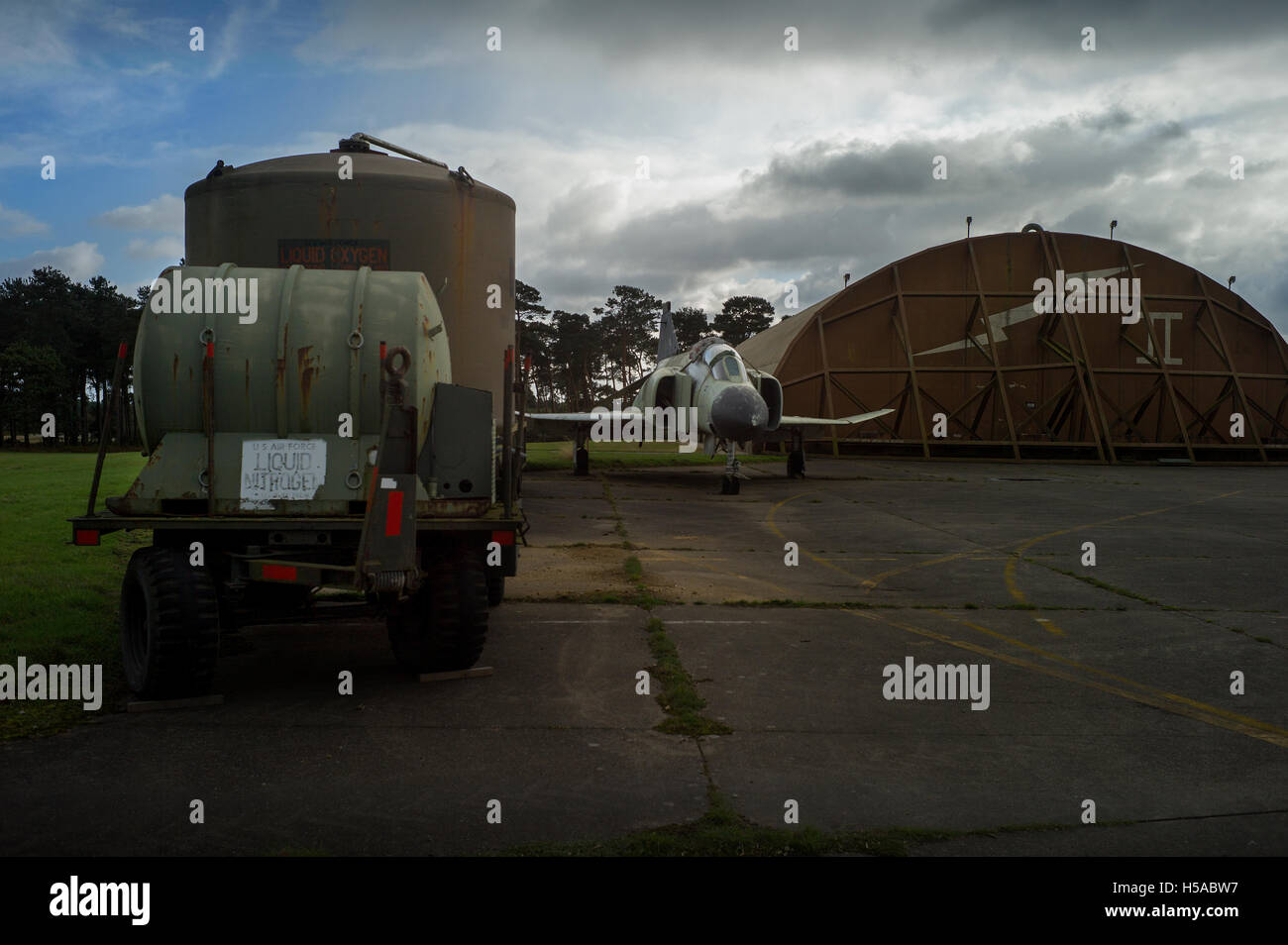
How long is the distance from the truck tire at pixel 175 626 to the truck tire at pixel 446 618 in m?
1.24

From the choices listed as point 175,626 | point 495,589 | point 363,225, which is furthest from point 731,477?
point 175,626

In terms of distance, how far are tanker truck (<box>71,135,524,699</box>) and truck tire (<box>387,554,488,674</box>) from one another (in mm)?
13

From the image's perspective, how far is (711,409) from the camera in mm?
22234

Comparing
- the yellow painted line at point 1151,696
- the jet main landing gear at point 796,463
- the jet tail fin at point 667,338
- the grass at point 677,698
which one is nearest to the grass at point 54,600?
the grass at point 677,698

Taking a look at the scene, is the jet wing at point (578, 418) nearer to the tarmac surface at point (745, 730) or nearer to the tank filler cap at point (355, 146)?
the tarmac surface at point (745, 730)

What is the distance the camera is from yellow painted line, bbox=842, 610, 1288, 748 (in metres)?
5.80

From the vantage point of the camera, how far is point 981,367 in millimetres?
41500

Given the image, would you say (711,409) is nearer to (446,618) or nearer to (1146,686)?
(1146,686)

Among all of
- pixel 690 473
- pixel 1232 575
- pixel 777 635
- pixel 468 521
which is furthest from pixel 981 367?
pixel 468 521

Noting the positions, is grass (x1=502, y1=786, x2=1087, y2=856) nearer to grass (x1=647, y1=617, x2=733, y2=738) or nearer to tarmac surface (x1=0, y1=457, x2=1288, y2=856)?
tarmac surface (x1=0, y1=457, x2=1288, y2=856)

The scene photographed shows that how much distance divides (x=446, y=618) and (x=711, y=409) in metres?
16.3

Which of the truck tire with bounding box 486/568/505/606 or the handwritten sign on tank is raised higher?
the handwritten sign on tank

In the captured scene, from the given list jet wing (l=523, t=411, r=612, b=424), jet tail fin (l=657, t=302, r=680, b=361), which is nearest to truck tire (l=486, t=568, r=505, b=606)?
jet wing (l=523, t=411, r=612, b=424)

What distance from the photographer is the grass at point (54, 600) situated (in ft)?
19.3
